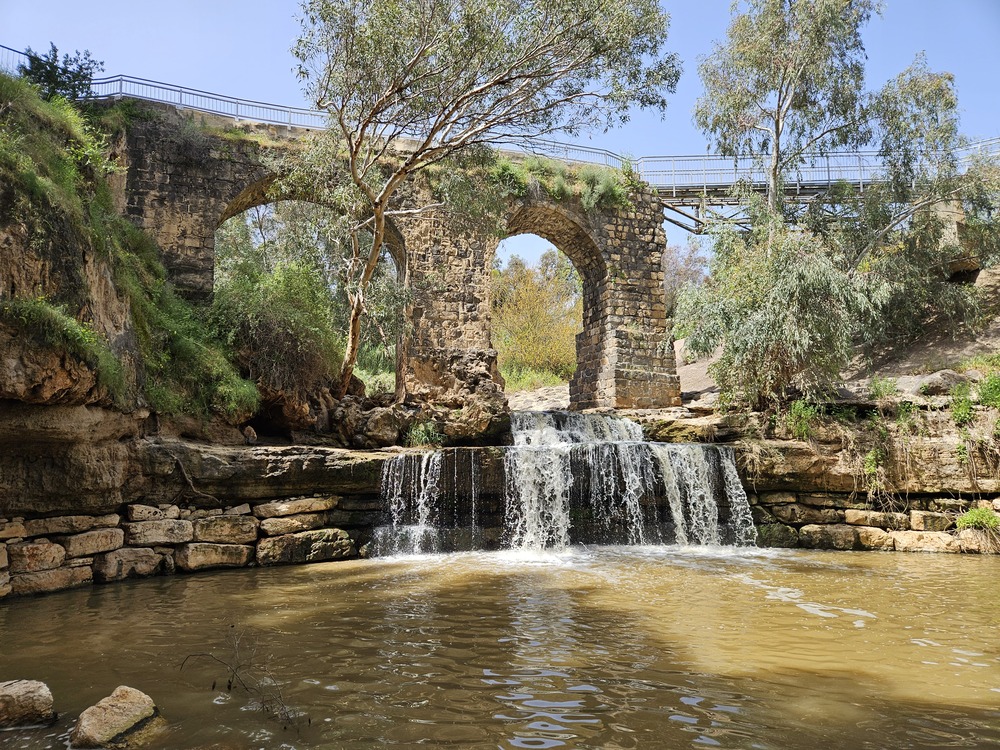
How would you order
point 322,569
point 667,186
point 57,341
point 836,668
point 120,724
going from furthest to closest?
point 667,186 < point 322,569 < point 57,341 < point 836,668 < point 120,724

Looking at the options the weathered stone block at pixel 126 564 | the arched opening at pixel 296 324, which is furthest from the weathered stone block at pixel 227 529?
the arched opening at pixel 296 324

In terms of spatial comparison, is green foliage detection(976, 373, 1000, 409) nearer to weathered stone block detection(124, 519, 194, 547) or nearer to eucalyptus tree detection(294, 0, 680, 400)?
eucalyptus tree detection(294, 0, 680, 400)

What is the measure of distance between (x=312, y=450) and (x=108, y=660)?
479 centimetres

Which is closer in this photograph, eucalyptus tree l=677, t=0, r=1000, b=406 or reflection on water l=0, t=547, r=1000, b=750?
reflection on water l=0, t=547, r=1000, b=750

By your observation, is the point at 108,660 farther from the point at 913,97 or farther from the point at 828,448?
the point at 913,97

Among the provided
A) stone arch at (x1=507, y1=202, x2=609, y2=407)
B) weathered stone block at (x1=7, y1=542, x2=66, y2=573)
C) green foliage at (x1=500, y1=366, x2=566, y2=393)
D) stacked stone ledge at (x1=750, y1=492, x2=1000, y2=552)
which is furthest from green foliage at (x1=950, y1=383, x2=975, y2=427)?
green foliage at (x1=500, y1=366, x2=566, y2=393)

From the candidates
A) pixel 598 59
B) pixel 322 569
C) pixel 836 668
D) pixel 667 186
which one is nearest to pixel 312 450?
pixel 322 569

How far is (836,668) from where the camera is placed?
397 centimetres

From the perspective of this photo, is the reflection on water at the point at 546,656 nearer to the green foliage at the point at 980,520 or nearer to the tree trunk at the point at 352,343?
the green foliage at the point at 980,520

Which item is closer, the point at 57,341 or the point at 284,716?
the point at 284,716

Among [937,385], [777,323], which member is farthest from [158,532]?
[937,385]

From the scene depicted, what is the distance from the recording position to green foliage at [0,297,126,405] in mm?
5918

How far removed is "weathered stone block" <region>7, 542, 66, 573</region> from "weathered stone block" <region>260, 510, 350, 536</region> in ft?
7.08

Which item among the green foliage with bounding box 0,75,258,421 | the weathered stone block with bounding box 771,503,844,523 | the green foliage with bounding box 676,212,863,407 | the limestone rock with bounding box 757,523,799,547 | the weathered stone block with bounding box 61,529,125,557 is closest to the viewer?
the green foliage with bounding box 0,75,258,421
